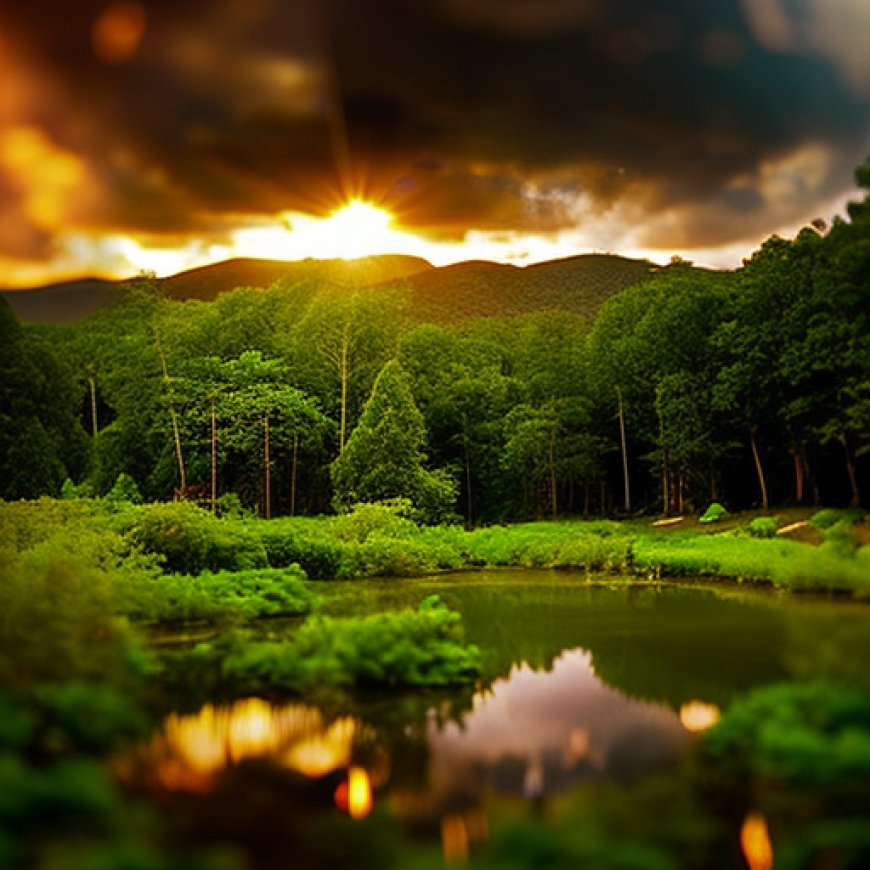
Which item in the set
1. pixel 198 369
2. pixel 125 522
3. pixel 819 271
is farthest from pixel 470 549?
pixel 198 369

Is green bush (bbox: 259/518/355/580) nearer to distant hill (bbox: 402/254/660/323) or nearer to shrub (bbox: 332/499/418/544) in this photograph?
shrub (bbox: 332/499/418/544)

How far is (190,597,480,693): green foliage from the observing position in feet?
31.7

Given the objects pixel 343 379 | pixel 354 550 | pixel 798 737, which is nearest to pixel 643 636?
pixel 798 737

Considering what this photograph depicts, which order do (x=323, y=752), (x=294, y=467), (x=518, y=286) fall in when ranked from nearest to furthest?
(x=323, y=752)
(x=294, y=467)
(x=518, y=286)

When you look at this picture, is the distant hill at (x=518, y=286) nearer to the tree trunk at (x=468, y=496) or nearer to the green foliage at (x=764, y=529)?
the tree trunk at (x=468, y=496)

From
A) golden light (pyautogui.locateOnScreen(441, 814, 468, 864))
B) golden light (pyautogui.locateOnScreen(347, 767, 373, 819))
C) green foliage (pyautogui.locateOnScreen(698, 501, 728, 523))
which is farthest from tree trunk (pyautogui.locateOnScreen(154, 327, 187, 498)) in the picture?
golden light (pyautogui.locateOnScreen(441, 814, 468, 864))

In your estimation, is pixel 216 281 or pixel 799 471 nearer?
pixel 799 471

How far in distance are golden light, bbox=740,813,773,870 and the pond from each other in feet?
3.67

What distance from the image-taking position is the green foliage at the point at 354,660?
9.67 meters

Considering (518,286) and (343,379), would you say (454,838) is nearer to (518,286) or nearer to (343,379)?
(343,379)

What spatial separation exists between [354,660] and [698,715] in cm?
332

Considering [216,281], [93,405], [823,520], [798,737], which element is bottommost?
[798,737]

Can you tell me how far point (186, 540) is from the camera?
1897cm

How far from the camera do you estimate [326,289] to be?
159ft
